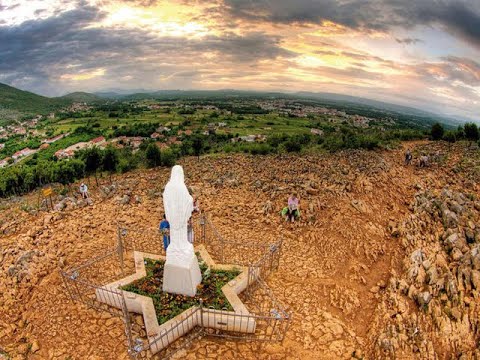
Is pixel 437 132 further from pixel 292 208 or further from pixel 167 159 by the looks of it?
pixel 167 159

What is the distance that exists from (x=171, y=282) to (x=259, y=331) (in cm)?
221

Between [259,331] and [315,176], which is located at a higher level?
[315,176]

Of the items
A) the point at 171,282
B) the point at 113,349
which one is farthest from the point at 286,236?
the point at 113,349

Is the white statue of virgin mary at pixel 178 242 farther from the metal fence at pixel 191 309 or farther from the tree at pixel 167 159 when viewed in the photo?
the tree at pixel 167 159

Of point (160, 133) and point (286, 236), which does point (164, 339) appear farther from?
point (160, 133)

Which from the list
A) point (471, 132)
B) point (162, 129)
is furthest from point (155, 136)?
point (471, 132)

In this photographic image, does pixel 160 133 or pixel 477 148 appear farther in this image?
pixel 160 133

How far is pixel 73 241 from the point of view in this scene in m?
8.89

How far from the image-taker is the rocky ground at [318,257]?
5.67m

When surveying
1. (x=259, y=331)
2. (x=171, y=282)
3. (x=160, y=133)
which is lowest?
(x=160, y=133)

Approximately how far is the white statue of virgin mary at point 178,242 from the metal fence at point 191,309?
713 mm

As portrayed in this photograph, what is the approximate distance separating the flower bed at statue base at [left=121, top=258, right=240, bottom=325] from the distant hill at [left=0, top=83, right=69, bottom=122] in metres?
114

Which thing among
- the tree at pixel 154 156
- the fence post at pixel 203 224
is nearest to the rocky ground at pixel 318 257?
the fence post at pixel 203 224

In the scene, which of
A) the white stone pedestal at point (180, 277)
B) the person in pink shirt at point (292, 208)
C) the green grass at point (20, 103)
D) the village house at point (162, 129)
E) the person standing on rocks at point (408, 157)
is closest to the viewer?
the white stone pedestal at point (180, 277)
